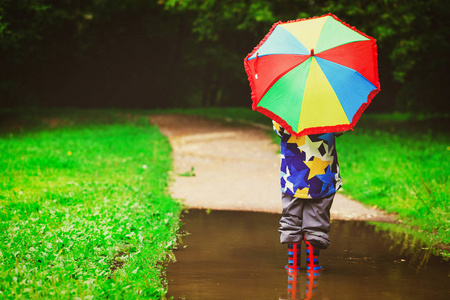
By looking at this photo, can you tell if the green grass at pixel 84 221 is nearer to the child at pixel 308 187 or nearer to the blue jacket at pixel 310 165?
the child at pixel 308 187

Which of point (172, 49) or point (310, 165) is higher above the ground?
point (172, 49)

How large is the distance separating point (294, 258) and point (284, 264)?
0.32m

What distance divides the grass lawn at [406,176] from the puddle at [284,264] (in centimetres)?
55

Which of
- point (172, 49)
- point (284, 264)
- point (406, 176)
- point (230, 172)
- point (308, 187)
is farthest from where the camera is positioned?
point (172, 49)

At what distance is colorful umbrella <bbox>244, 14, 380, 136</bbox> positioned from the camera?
4.21 meters

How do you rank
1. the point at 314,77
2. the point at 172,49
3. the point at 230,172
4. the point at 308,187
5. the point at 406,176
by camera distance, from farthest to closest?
the point at 172,49, the point at 230,172, the point at 406,176, the point at 308,187, the point at 314,77

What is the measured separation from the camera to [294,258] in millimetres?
4484

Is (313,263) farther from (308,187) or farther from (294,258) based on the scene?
(308,187)

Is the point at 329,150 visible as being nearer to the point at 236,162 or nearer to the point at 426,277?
the point at 426,277

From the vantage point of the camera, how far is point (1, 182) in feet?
23.8

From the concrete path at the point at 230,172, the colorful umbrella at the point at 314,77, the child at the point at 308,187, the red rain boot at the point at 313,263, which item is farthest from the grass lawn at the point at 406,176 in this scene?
the colorful umbrella at the point at 314,77

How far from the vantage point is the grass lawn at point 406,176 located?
614 cm

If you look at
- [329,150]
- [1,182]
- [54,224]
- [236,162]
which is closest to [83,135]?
[236,162]

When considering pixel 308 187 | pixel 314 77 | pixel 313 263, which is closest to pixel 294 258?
pixel 313 263
